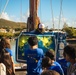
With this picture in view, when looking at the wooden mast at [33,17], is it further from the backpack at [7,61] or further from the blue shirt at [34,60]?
the blue shirt at [34,60]

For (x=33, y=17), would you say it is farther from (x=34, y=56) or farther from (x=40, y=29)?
(x=34, y=56)

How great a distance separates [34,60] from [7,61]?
20.4 inches

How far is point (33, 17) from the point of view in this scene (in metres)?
10.8

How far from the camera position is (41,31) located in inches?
326

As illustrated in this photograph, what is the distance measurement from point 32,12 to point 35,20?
437mm

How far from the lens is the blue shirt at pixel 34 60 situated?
605 cm

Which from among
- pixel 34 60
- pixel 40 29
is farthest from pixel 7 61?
pixel 40 29

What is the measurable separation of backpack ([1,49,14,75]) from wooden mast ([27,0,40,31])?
4.32 meters

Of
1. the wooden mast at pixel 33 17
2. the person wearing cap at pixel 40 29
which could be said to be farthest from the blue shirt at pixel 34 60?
the wooden mast at pixel 33 17

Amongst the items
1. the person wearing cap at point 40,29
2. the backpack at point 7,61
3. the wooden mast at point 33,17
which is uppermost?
the wooden mast at point 33,17

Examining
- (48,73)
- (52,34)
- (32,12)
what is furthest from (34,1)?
(48,73)

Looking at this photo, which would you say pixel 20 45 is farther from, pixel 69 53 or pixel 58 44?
pixel 69 53

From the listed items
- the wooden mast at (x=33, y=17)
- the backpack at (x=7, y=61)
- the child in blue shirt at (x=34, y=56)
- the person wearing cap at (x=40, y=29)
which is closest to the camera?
the child in blue shirt at (x=34, y=56)

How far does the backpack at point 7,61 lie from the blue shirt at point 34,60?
0.36 m
